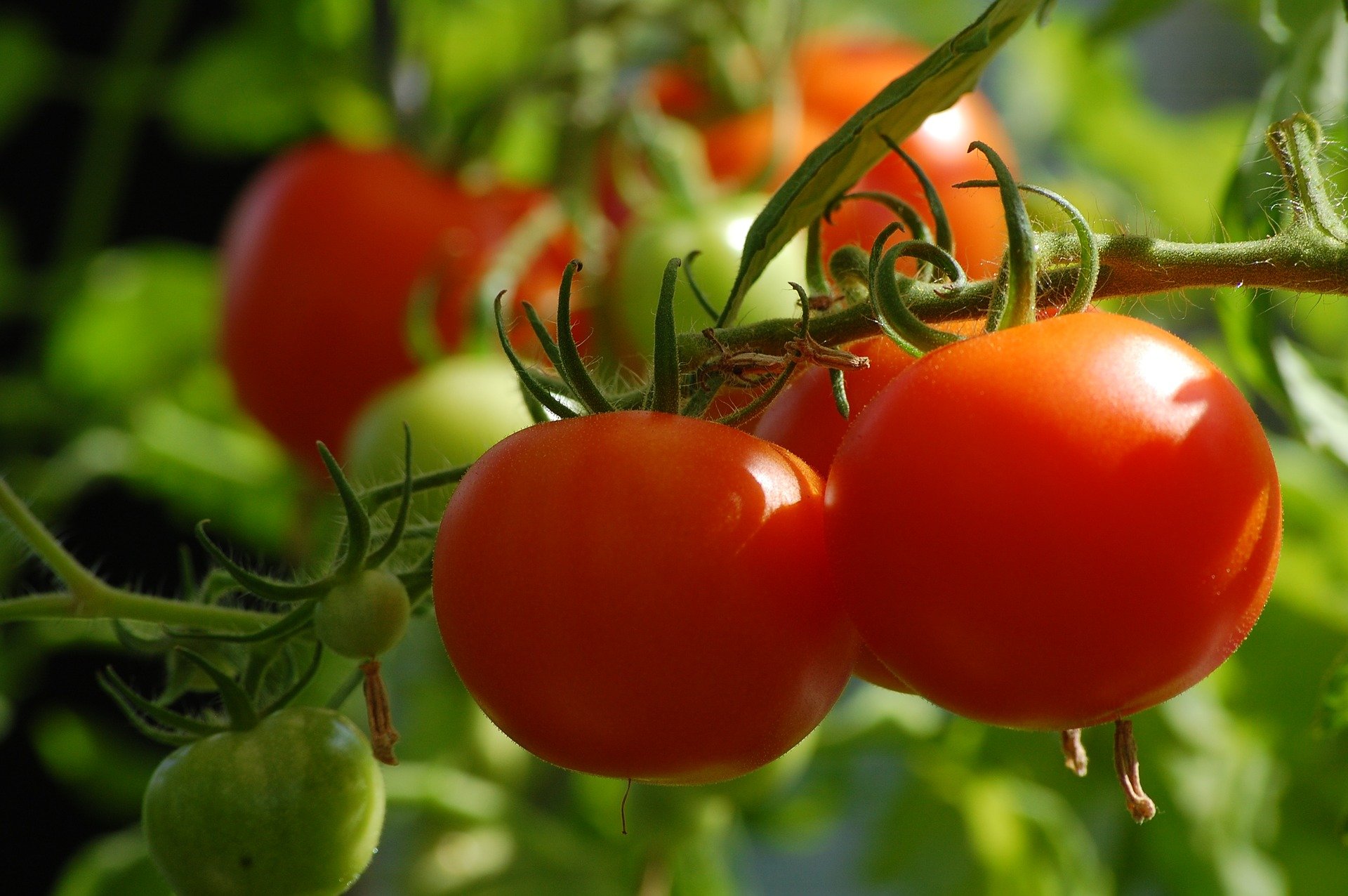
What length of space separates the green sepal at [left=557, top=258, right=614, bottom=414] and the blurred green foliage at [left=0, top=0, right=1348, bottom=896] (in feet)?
0.49

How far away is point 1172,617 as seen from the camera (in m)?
0.31

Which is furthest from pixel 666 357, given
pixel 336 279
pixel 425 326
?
pixel 336 279

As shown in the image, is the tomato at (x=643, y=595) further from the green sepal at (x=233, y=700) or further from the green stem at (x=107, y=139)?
the green stem at (x=107, y=139)

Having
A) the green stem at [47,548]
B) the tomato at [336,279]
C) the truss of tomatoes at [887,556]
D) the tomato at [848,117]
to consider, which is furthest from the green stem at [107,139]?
the truss of tomatoes at [887,556]

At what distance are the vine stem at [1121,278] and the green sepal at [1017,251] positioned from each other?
0.04 ft

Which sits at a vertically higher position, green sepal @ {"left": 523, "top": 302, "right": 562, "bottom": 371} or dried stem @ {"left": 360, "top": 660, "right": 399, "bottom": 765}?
green sepal @ {"left": 523, "top": 302, "right": 562, "bottom": 371}

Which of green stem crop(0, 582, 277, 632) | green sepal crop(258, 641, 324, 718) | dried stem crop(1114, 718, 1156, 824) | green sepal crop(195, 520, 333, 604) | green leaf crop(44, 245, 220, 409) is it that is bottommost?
green leaf crop(44, 245, 220, 409)

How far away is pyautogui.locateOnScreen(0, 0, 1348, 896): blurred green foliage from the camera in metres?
0.72

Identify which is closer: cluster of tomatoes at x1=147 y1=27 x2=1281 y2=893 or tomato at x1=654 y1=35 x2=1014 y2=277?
cluster of tomatoes at x1=147 y1=27 x2=1281 y2=893

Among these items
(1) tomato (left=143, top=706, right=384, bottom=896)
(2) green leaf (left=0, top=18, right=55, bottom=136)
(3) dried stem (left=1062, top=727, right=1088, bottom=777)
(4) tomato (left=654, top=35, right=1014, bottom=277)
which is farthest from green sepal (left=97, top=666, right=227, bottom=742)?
(2) green leaf (left=0, top=18, right=55, bottom=136)

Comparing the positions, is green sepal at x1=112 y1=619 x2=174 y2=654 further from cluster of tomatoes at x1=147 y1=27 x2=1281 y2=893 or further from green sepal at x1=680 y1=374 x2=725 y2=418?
green sepal at x1=680 y1=374 x2=725 y2=418

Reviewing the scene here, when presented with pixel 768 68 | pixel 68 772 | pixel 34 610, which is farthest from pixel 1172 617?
pixel 68 772

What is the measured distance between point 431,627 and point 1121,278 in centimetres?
52

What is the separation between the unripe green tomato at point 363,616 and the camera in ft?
1.17
